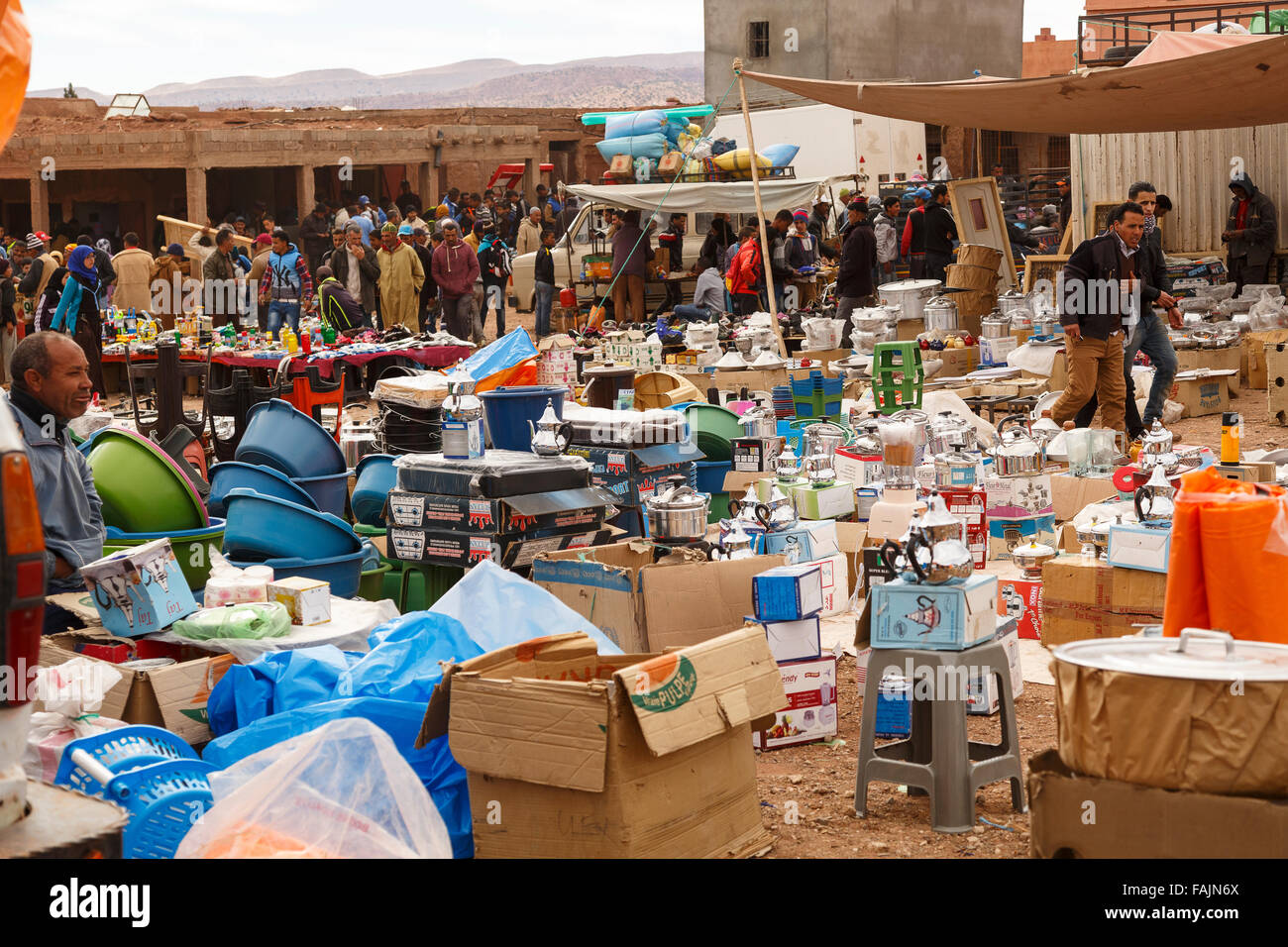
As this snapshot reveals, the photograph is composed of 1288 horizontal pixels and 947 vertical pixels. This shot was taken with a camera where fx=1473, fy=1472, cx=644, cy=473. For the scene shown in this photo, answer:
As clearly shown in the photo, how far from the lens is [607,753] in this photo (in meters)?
3.65

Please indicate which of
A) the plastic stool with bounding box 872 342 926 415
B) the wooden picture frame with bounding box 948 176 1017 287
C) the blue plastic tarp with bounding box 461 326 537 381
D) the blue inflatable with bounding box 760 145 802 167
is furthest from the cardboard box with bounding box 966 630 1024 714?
the blue inflatable with bounding box 760 145 802 167

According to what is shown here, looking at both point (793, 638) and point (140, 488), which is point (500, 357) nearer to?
point (140, 488)

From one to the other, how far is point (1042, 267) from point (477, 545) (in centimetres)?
1078

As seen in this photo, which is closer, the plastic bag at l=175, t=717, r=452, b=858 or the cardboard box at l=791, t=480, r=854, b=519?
the plastic bag at l=175, t=717, r=452, b=858

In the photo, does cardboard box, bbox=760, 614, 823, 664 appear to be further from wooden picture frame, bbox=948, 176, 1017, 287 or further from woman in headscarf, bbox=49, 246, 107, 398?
wooden picture frame, bbox=948, 176, 1017, 287

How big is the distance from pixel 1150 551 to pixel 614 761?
2.82m

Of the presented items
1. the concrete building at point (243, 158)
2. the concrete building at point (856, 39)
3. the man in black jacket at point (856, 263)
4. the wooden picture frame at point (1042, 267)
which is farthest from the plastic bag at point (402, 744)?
the concrete building at point (856, 39)

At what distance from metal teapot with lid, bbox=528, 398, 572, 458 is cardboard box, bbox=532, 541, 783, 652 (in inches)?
35.8

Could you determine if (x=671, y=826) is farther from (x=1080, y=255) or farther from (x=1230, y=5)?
(x=1230, y=5)

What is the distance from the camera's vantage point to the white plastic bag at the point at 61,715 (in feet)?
12.3

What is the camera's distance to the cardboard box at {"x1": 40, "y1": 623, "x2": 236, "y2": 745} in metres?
4.38

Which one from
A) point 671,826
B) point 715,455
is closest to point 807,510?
point 715,455

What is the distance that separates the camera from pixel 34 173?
25.4 meters

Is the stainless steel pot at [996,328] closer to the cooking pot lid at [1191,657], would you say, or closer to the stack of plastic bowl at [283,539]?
the stack of plastic bowl at [283,539]
